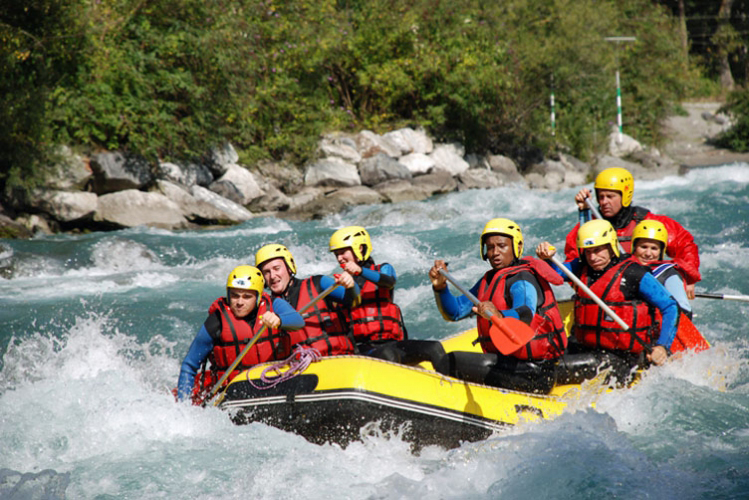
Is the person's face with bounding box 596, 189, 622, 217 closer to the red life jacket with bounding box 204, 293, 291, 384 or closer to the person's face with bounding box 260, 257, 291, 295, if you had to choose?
the person's face with bounding box 260, 257, 291, 295

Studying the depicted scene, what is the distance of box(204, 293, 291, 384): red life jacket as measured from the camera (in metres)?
4.43

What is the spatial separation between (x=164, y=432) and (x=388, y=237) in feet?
20.0

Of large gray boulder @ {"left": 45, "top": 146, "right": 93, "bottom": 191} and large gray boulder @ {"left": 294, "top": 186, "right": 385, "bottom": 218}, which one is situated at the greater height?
large gray boulder @ {"left": 45, "top": 146, "right": 93, "bottom": 191}

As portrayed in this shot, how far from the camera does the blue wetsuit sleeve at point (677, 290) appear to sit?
15.2 ft

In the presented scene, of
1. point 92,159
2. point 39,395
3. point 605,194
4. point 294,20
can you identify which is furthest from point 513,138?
point 39,395

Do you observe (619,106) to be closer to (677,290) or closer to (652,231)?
(652,231)

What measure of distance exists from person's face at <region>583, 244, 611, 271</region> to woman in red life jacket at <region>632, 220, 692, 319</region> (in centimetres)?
24

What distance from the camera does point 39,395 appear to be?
16.0 ft

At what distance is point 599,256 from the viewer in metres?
4.58

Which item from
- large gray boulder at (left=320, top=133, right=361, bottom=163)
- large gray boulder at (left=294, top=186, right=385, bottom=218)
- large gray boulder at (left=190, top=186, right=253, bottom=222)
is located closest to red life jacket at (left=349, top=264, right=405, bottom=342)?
large gray boulder at (left=190, top=186, right=253, bottom=222)

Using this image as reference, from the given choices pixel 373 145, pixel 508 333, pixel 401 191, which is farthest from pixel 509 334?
pixel 373 145

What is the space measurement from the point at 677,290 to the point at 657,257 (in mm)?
314

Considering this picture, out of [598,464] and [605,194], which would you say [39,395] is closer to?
[598,464]

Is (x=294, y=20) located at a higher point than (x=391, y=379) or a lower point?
higher
